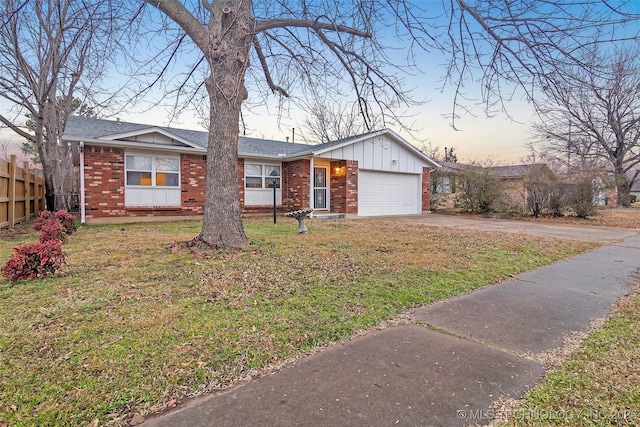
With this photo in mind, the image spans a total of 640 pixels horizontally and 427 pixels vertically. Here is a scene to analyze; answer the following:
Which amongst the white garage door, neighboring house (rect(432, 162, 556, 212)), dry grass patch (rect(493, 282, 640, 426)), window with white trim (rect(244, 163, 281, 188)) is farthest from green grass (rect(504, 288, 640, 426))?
neighboring house (rect(432, 162, 556, 212))

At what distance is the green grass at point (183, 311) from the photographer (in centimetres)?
202

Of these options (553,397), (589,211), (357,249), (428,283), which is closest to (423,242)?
(357,249)

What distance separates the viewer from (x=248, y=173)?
567 inches

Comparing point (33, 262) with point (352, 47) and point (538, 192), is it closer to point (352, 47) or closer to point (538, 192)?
point (352, 47)

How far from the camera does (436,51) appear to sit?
4953 millimetres

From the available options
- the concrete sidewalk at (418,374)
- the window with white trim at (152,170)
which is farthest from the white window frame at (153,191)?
the concrete sidewalk at (418,374)

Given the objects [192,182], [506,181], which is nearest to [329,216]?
[192,182]

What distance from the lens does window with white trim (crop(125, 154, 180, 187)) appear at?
11898 millimetres

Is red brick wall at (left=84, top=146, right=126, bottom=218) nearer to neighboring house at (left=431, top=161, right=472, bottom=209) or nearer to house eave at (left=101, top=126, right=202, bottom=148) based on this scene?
house eave at (left=101, top=126, right=202, bottom=148)

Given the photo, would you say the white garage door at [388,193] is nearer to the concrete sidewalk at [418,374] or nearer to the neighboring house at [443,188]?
the neighboring house at [443,188]

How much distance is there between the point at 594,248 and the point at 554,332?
5.85 meters

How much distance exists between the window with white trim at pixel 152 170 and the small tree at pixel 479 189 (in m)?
13.2

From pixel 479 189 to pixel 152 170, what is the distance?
14292 mm

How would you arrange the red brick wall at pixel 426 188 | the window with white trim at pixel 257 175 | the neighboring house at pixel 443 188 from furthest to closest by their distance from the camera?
the neighboring house at pixel 443 188 < the red brick wall at pixel 426 188 < the window with white trim at pixel 257 175
